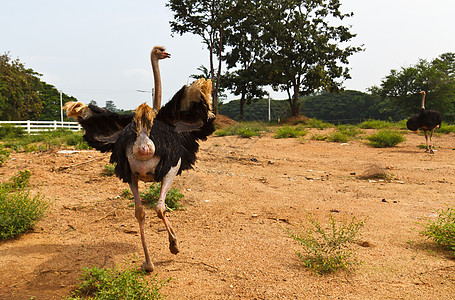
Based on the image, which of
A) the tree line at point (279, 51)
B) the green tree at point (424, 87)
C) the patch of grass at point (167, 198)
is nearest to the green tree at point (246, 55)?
the tree line at point (279, 51)

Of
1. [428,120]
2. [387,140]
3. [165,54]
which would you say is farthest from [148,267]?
[428,120]

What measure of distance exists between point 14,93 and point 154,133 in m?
31.6

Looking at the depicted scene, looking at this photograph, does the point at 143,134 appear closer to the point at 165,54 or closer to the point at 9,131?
the point at 165,54

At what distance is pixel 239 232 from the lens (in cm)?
381

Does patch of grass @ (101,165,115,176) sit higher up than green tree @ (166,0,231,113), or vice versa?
green tree @ (166,0,231,113)

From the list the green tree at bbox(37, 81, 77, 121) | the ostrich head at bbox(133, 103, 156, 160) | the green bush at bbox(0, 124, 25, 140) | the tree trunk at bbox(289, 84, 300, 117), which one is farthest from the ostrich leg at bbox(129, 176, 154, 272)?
the green tree at bbox(37, 81, 77, 121)

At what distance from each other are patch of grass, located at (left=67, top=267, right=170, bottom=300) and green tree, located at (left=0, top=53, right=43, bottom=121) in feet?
98.5

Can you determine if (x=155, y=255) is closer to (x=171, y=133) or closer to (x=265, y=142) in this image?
(x=171, y=133)

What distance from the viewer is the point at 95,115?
3135 millimetres

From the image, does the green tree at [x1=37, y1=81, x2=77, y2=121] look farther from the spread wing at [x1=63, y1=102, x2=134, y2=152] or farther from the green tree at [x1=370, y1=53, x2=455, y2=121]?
the spread wing at [x1=63, y1=102, x2=134, y2=152]

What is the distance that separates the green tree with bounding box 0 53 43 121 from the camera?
2839 centimetres

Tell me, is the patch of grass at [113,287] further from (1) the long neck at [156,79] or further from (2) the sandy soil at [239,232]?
(1) the long neck at [156,79]

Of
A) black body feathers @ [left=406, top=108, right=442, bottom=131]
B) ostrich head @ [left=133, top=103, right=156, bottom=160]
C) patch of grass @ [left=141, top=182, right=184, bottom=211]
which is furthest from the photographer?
black body feathers @ [left=406, top=108, right=442, bottom=131]

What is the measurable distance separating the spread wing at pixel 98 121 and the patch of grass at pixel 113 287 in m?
1.23
